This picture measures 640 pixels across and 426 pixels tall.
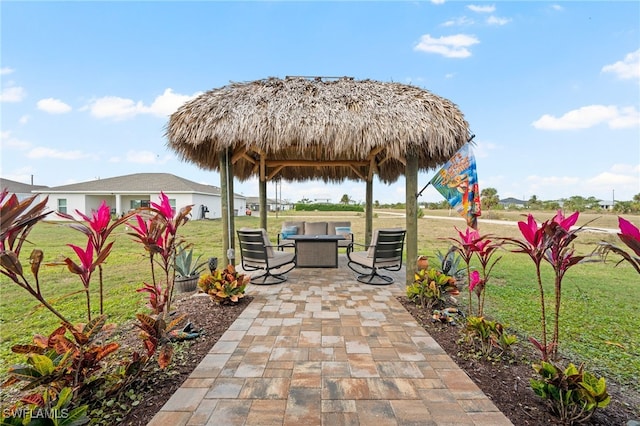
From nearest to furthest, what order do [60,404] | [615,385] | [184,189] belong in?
[60,404]
[615,385]
[184,189]

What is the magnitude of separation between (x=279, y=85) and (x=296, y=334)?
4.25 m

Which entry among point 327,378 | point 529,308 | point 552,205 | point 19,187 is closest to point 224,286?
point 327,378

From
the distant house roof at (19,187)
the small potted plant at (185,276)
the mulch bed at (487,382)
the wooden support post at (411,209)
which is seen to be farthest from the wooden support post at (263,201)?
the distant house roof at (19,187)

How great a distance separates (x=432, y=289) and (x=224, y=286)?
2.76 m

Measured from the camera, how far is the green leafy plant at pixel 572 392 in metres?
1.68

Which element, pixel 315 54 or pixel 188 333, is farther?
pixel 315 54

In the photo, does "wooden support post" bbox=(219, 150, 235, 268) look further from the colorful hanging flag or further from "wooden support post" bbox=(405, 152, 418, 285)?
the colorful hanging flag

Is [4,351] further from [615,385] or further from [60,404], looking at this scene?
[615,385]

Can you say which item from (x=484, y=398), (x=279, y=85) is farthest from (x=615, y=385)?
(x=279, y=85)

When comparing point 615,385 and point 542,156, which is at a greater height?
point 542,156

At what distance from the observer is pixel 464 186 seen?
4.21 meters

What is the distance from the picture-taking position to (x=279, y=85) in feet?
17.5

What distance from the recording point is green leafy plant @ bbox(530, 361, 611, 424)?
1.68 meters

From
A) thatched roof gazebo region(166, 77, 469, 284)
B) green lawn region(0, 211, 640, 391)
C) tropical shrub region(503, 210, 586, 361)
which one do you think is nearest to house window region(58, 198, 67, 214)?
green lawn region(0, 211, 640, 391)
